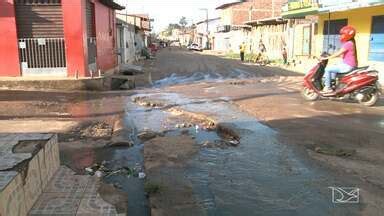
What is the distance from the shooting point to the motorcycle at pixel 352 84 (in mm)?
10562

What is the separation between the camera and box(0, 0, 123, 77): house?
586 inches

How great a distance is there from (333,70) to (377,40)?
7435 millimetres

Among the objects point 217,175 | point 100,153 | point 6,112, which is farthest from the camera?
point 6,112

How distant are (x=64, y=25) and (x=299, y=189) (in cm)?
1219

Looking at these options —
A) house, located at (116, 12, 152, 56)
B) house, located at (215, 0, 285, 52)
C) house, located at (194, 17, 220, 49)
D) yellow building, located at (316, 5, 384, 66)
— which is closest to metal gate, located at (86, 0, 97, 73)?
yellow building, located at (316, 5, 384, 66)

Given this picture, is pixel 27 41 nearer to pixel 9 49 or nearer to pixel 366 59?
pixel 9 49

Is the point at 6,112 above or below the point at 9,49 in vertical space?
below

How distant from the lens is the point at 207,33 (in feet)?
275

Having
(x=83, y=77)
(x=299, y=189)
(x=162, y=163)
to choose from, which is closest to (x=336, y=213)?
(x=299, y=189)

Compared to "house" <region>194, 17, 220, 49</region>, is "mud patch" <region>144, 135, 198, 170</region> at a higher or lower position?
lower

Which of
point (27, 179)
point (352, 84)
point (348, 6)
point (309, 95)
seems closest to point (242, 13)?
point (348, 6)

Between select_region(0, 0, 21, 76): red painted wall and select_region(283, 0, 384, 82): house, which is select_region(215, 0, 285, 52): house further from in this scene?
select_region(0, 0, 21, 76): red painted wall

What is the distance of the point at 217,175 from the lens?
5.43 meters

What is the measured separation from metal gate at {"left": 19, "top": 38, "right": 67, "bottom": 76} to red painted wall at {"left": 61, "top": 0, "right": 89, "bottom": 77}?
11.6 inches
